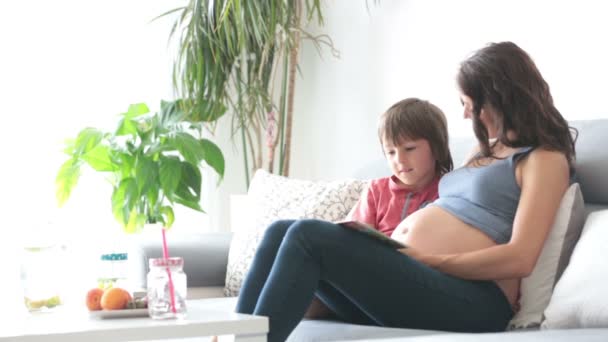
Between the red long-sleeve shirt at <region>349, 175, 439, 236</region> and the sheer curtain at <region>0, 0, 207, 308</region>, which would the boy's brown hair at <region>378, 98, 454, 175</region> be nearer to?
the red long-sleeve shirt at <region>349, 175, 439, 236</region>

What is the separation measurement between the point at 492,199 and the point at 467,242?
0.11 metres

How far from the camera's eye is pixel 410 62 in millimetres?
3482

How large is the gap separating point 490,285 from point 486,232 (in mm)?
113

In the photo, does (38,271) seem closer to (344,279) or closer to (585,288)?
(344,279)

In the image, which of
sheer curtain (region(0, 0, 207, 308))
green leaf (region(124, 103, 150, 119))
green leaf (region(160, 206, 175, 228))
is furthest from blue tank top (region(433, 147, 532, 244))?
sheer curtain (region(0, 0, 207, 308))

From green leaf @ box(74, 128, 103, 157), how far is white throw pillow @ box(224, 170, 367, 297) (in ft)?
3.59

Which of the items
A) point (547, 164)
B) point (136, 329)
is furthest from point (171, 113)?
point (136, 329)

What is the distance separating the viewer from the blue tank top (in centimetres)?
208

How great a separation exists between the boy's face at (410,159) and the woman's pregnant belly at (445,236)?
0.16 meters

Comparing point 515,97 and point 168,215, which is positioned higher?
point 515,97

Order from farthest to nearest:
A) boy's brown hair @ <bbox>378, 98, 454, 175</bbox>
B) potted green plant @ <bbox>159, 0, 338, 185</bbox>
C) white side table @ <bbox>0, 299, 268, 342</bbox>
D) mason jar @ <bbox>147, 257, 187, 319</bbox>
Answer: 1. potted green plant @ <bbox>159, 0, 338, 185</bbox>
2. boy's brown hair @ <bbox>378, 98, 454, 175</bbox>
3. mason jar @ <bbox>147, 257, 187, 319</bbox>
4. white side table @ <bbox>0, 299, 268, 342</bbox>

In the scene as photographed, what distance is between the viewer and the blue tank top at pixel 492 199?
208 centimetres

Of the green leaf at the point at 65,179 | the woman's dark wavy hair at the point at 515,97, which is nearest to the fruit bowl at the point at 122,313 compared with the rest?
the woman's dark wavy hair at the point at 515,97

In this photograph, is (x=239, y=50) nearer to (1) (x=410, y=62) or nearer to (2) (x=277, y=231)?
(1) (x=410, y=62)
